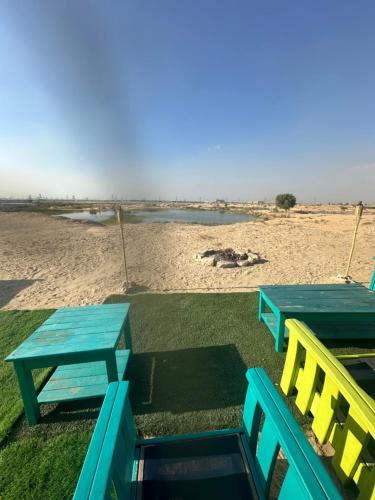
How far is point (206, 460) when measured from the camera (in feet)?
4.44

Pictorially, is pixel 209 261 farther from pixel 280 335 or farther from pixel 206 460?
pixel 206 460

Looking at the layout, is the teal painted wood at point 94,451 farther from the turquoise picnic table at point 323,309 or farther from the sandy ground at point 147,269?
the sandy ground at point 147,269

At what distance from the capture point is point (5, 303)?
4832 mm

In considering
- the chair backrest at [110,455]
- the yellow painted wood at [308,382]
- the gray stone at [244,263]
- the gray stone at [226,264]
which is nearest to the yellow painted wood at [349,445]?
the yellow painted wood at [308,382]

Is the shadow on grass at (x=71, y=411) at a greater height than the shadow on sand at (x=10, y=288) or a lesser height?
greater

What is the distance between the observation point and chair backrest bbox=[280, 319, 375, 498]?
1.19 meters

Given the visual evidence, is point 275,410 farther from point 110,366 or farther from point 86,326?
point 86,326

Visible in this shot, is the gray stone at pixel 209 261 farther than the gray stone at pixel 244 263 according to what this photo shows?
Yes

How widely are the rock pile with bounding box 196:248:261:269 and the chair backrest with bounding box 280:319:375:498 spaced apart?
4921mm

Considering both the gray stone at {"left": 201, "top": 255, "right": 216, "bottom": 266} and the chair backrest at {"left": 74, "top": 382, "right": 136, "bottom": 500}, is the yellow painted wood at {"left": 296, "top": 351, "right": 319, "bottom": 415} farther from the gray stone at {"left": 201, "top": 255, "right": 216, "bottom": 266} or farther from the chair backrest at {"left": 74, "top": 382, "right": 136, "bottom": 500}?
the gray stone at {"left": 201, "top": 255, "right": 216, "bottom": 266}

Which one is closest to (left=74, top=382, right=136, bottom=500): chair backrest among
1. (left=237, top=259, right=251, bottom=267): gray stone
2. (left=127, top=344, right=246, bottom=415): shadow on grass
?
(left=127, top=344, right=246, bottom=415): shadow on grass

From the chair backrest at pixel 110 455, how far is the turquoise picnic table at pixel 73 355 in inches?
35.5

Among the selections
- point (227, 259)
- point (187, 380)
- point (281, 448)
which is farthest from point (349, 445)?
point (227, 259)

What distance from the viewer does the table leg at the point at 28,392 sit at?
2.06 meters
